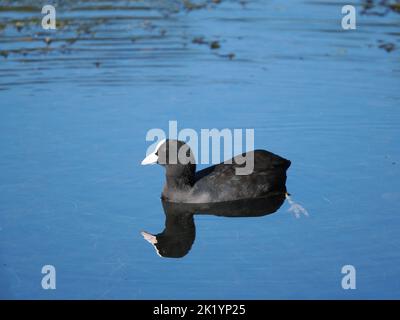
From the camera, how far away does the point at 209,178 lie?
7605mm

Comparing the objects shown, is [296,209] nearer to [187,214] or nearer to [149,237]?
[187,214]

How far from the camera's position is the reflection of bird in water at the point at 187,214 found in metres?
6.67

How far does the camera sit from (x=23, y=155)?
8.59 metres

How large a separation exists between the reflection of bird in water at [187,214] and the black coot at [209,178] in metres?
0.07

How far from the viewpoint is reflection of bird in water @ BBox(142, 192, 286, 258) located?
6.67 meters
